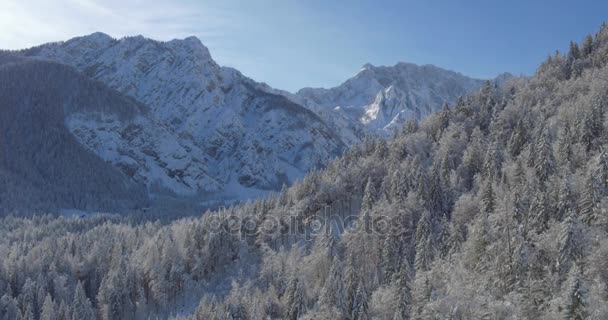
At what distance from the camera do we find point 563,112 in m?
123

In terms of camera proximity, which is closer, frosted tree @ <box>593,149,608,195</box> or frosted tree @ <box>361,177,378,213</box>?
frosted tree @ <box>593,149,608,195</box>

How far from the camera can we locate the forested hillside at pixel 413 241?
6925 centimetres

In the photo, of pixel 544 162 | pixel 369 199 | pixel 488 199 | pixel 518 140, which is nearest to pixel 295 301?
pixel 369 199

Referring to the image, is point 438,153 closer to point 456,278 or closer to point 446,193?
point 446,193

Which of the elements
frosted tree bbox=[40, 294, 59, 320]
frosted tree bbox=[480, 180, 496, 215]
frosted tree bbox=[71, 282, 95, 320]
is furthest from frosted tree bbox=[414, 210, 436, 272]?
frosted tree bbox=[40, 294, 59, 320]

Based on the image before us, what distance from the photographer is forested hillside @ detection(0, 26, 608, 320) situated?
69250 millimetres

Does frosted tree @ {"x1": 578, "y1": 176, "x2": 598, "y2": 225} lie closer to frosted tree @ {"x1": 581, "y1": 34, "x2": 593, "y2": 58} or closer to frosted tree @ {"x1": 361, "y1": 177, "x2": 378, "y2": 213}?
frosted tree @ {"x1": 361, "y1": 177, "x2": 378, "y2": 213}

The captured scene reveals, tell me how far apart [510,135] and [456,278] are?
215 ft

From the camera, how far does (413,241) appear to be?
4306 inches

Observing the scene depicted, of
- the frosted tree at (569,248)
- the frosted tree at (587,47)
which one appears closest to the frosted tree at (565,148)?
the frosted tree at (569,248)

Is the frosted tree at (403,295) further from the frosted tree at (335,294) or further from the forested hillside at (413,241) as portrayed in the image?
the frosted tree at (335,294)

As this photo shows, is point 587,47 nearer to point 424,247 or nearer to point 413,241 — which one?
Result: point 413,241

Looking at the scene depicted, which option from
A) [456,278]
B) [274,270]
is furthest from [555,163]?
[274,270]

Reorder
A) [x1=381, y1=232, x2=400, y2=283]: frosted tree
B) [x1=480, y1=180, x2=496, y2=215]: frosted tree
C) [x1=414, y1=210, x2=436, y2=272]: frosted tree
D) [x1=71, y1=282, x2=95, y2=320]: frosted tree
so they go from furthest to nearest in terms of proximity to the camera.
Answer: [x1=71, y1=282, x2=95, y2=320]: frosted tree
[x1=381, y1=232, x2=400, y2=283]: frosted tree
[x1=480, y1=180, x2=496, y2=215]: frosted tree
[x1=414, y1=210, x2=436, y2=272]: frosted tree
